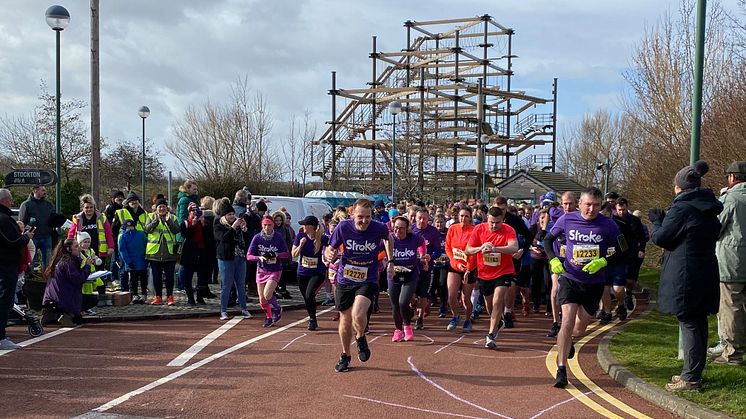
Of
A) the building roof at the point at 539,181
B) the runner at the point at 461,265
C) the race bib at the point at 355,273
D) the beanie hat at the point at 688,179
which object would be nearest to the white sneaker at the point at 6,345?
the race bib at the point at 355,273

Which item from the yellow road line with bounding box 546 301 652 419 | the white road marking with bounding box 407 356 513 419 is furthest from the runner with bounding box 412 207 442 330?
the white road marking with bounding box 407 356 513 419

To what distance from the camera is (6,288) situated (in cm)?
852

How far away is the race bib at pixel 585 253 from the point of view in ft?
24.0

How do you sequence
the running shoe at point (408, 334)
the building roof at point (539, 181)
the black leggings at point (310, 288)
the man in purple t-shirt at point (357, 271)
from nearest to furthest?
1. the man in purple t-shirt at point (357, 271)
2. the running shoe at point (408, 334)
3. the black leggings at point (310, 288)
4. the building roof at point (539, 181)

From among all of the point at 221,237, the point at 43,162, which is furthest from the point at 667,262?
the point at 43,162

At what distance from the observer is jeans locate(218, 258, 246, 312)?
1157 centimetres

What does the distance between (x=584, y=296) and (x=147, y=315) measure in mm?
7216

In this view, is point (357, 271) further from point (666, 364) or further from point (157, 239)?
point (157, 239)

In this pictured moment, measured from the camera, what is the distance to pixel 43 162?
26453mm

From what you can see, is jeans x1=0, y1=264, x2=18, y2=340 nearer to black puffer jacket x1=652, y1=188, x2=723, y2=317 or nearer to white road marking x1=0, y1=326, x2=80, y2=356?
white road marking x1=0, y1=326, x2=80, y2=356

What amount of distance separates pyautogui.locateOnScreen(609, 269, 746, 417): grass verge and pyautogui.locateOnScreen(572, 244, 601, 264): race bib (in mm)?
1336

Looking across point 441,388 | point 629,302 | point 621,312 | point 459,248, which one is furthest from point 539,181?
point 441,388

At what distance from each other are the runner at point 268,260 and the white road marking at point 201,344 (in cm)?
63

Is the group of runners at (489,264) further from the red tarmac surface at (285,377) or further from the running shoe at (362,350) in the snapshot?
the red tarmac surface at (285,377)
